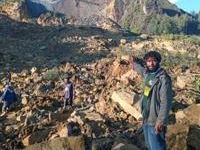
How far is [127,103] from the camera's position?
1205cm

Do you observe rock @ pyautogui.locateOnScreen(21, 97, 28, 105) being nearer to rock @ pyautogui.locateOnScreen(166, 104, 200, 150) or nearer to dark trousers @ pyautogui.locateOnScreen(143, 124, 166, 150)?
rock @ pyautogui.locateOnScreen(166, 104, 200, 150)

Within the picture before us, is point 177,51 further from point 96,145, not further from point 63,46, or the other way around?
point 96,145

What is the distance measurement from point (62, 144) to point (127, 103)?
4828 mm

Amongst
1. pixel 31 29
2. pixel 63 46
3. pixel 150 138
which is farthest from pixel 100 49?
pixel 150 138

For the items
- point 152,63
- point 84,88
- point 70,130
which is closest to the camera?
point 152,63

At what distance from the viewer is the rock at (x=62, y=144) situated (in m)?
7.29

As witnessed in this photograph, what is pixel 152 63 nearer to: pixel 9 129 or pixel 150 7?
pixel 9 129

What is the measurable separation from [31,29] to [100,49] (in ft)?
23.7

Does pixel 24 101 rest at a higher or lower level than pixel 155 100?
lower

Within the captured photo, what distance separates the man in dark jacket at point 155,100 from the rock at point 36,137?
3871 millimetres

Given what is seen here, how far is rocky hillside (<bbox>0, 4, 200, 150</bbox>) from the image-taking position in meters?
8.66

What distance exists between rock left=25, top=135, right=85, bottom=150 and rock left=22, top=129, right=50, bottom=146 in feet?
7.63

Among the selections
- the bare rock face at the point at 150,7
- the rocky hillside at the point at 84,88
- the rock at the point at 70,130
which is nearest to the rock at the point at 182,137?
the rocky hillside at the point at 84,88

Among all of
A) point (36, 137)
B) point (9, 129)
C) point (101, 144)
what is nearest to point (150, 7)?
point (9, 129)
